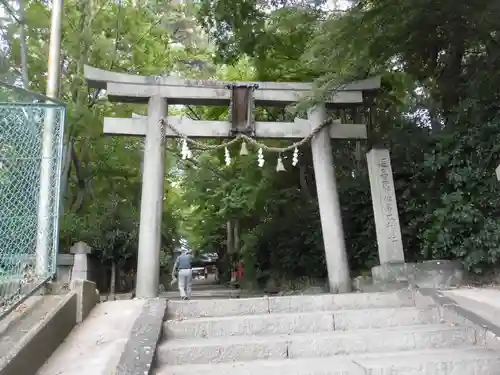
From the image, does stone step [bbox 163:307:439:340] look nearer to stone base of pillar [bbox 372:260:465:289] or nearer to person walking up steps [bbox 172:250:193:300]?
stone base of pillar [bbox 372:260:465:289]

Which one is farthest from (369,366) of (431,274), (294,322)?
(431,274)

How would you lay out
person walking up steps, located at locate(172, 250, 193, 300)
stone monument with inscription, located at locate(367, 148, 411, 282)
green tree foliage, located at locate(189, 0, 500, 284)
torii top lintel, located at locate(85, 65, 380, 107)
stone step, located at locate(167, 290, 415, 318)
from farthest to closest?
1. person walking up steps, located at locate(172, 250, 193, 300)
2. torii top lintel, located at locate(85, 65, 380, 107)
3. stone monument with inscription, located at locate(367, 148, 411, 282)
4. green tree foliage, located at locate(189, 0, 500, 284)
5. stone step, located at locate(167, 290, 415, 318)

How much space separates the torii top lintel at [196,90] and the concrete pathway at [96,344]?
4820mm

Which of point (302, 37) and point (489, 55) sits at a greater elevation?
point (302, 37)

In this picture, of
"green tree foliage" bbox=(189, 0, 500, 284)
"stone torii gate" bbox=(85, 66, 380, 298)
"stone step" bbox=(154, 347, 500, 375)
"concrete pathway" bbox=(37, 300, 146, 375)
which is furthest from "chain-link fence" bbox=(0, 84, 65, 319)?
"green tree foliage" bbox=(189, 0, 500, 284)

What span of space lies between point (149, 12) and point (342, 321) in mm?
11037

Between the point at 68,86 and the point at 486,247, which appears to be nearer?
the point at 486,247

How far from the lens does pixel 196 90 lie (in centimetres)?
914

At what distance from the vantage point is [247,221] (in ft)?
62.3

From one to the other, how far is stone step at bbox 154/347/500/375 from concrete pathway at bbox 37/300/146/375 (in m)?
0.49

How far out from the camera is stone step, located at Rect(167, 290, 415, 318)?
5461mm

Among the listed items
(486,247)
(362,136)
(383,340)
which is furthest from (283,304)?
(362,136)

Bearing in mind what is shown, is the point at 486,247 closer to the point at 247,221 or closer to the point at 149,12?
the point at 149,12

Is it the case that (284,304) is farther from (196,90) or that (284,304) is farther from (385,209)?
(196,90)
